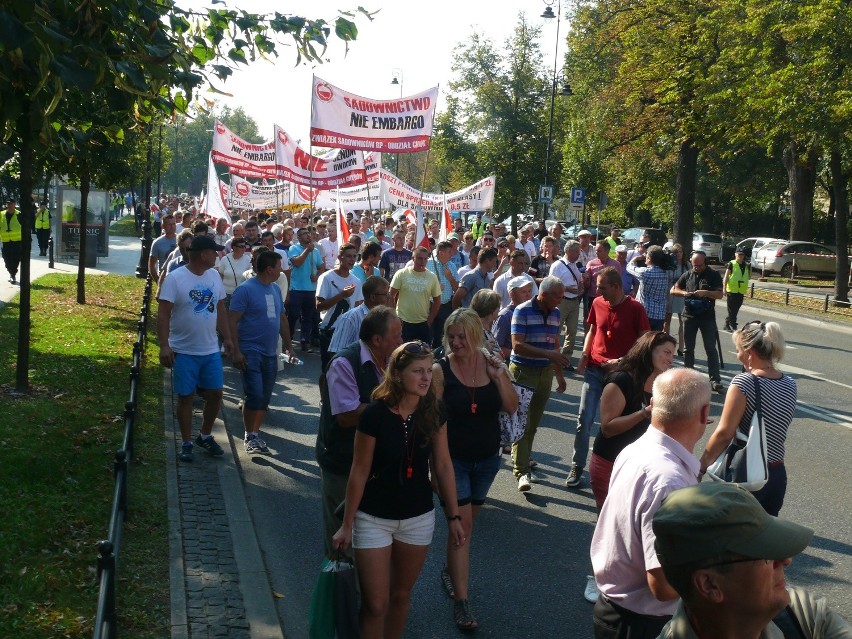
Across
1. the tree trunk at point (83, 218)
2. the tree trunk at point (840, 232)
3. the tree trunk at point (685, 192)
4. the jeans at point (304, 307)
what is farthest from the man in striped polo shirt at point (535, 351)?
the tree trunk at point (685, 192)

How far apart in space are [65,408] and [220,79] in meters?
4.05

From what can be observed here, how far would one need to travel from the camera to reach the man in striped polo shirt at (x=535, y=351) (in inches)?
328

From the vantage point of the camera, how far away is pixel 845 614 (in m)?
5.82

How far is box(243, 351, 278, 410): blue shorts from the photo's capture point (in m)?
9.02

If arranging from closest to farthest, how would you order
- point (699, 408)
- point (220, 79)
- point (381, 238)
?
1. point (699, 408)
2. point (220, 79)
3. point (381, 238)

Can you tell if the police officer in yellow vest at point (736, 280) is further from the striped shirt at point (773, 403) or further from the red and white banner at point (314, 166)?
the striped shirt at point (773, 403)

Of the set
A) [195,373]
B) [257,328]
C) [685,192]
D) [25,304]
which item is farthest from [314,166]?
[195,373]

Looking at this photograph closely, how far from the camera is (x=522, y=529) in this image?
7.38m

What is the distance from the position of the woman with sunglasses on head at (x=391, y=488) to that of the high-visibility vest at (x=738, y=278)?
15.0m

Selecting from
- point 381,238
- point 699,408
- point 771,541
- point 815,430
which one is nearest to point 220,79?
point 699,408

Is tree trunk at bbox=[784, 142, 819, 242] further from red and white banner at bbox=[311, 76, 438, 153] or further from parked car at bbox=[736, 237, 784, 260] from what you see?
red and white banner at bbox=[311, 76, 438, 153]

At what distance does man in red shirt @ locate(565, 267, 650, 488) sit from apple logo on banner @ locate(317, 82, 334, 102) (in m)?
10.7

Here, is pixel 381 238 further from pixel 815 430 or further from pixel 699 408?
pixel 699 408

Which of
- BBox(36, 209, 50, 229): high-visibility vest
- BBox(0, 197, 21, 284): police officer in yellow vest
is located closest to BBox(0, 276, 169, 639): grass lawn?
BBox(0, 197, 21, 284): police officer in yellow vest
